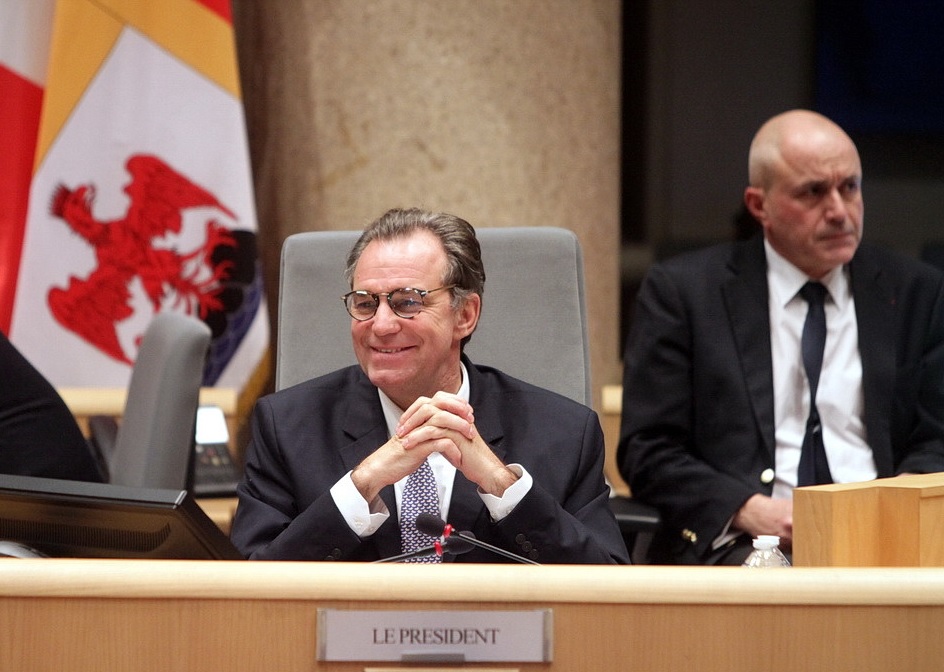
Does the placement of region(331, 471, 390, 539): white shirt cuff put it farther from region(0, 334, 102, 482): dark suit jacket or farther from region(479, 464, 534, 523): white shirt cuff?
region(0, 334, 102, 482): dark suit jacket

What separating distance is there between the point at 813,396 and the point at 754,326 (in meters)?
0.19

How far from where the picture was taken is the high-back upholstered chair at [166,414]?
2.39m

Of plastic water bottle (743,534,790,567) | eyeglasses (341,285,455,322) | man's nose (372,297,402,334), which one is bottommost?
plastic water bottle (743,534,790,567)

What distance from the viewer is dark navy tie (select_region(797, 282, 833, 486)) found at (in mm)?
2467

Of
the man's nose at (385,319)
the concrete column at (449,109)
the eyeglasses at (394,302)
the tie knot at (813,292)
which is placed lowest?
the man's nose at (385,319)

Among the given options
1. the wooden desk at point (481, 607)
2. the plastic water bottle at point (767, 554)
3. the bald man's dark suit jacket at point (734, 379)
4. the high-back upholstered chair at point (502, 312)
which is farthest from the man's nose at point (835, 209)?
the wooden desk at point (481, 607)

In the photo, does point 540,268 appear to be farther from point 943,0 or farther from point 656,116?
point 943,0

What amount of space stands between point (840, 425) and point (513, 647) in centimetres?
160

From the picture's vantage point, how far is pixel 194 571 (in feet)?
3.58

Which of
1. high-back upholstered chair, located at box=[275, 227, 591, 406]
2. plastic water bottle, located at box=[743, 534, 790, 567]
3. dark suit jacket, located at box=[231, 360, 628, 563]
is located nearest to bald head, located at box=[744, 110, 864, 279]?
high-back upholstered chair, located at box=[275, 227, 591, 406]

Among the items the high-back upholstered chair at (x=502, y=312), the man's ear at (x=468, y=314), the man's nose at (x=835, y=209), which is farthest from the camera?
the man's nose at (x=835, y=209)

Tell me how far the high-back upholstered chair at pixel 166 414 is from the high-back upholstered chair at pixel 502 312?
35 centimetres

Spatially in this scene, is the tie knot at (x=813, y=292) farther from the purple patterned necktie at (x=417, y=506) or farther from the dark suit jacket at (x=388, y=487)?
the purple patterned necktie at (x=417, y=506)

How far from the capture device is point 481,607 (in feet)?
3.56
